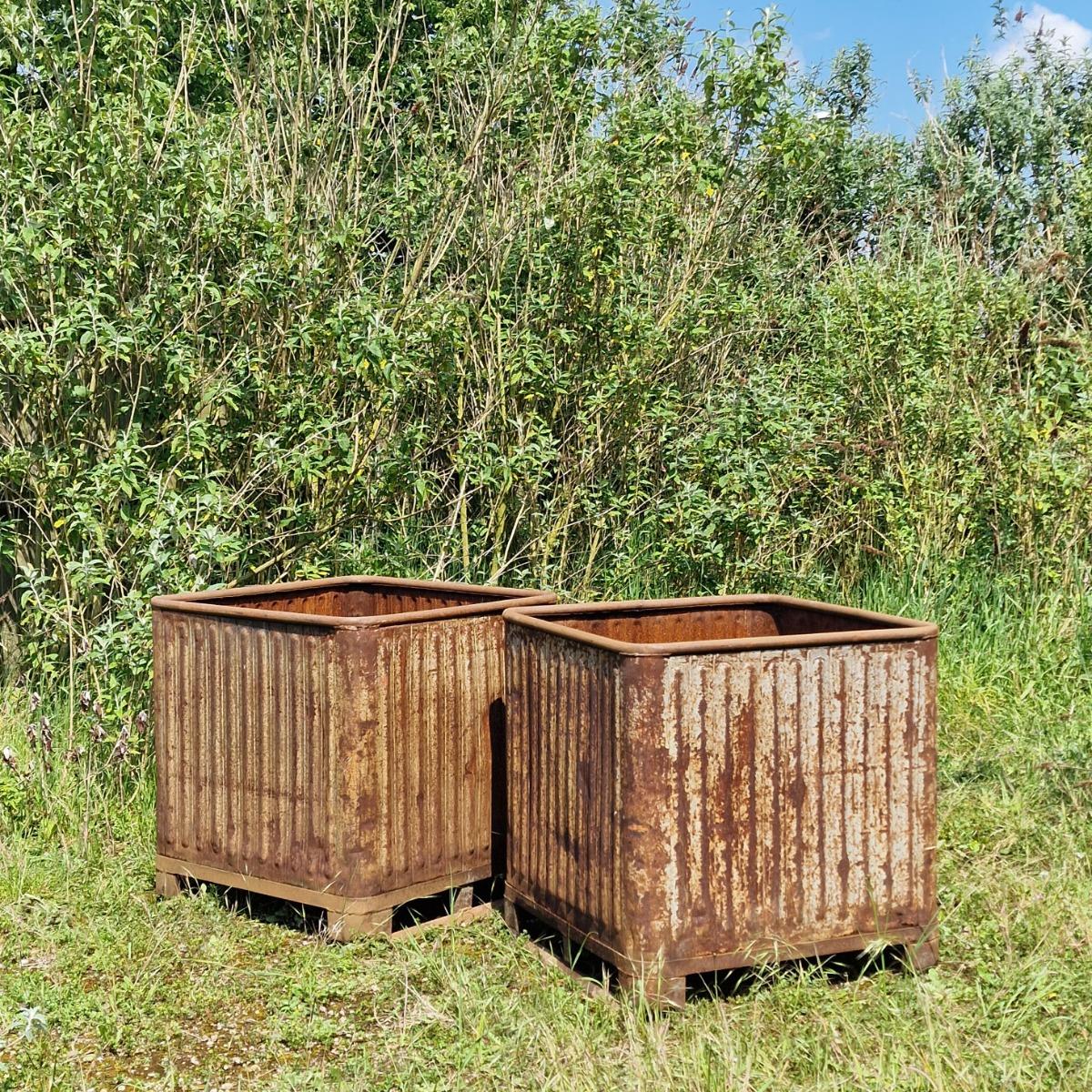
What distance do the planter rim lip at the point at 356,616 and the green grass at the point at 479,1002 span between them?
38.2 inches

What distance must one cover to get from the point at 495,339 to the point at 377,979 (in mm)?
3639

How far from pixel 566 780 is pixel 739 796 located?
52 cm

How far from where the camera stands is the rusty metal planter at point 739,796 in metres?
3.32

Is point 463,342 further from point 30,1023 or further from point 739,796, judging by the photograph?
point 30,1023

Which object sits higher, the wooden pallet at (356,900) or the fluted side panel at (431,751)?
→ the fluted side panel at (431,751)

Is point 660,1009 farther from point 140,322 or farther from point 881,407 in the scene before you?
point 881,407

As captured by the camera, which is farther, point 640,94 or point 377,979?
point 640,94

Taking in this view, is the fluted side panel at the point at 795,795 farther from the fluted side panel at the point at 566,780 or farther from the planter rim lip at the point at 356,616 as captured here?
the planter rim lip at the point at 356,616

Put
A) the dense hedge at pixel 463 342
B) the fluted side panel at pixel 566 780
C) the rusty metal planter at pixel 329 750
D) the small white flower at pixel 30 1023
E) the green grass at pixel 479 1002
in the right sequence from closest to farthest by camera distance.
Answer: the green grass at pixel 479 1002 → the small white flower at pixel 30 1023 → the fluted side panel at pixel 566 780 → the rusty metal planter at pixel 329 750 → the dense hedge at pixel 463 342

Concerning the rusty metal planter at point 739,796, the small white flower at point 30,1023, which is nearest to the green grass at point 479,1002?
the small white flower at point 30,1023

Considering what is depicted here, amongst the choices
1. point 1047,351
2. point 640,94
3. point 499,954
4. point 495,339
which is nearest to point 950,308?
point 1047,351

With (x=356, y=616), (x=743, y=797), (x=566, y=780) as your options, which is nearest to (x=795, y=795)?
(x=743, y=797)

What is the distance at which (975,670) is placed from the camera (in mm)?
6230

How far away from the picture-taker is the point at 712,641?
139 inches
